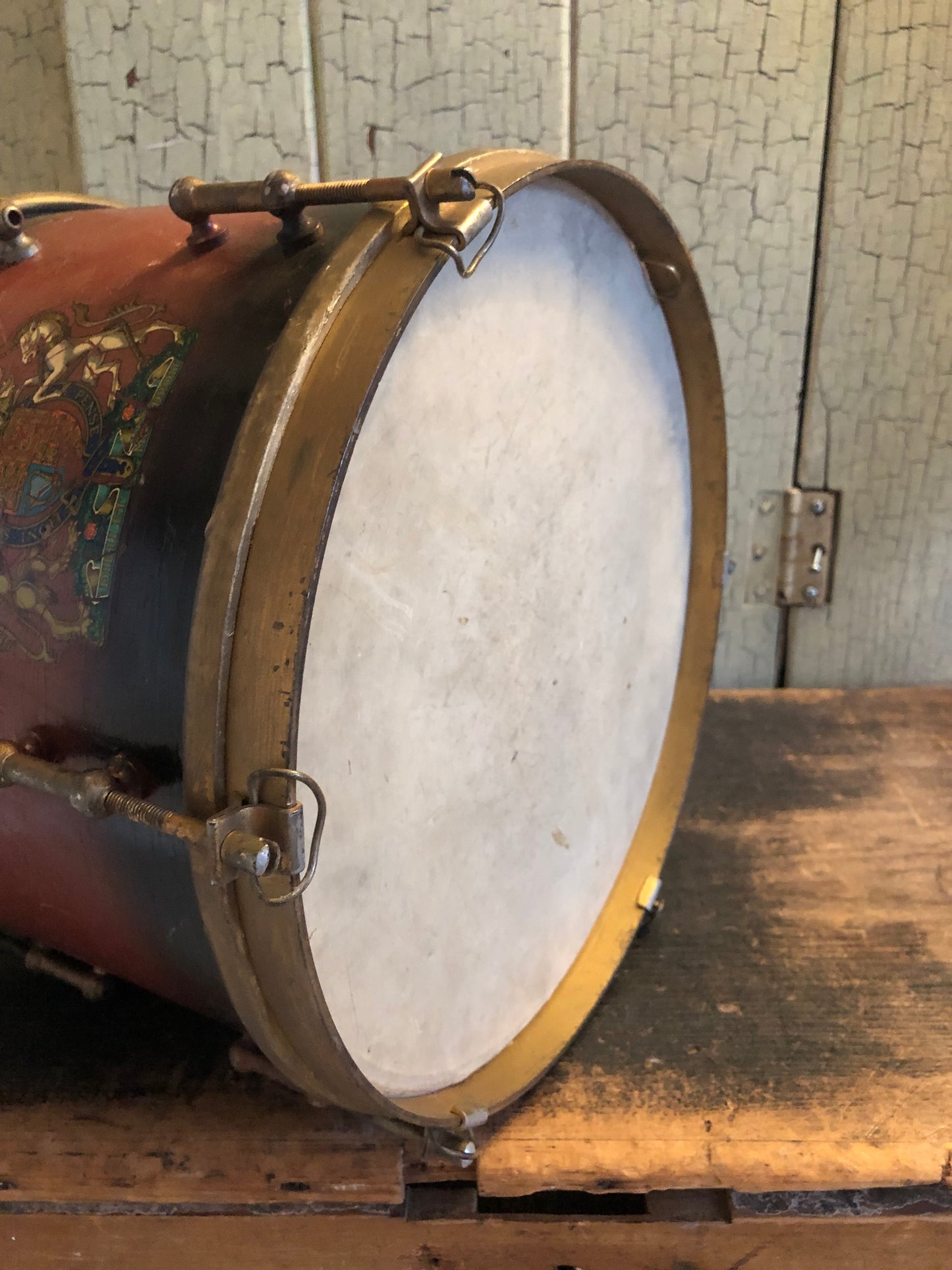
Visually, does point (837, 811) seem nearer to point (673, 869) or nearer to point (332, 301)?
point (673, 869)

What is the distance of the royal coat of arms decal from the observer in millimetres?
543

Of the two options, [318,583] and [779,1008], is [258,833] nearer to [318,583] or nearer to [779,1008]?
[318,583]

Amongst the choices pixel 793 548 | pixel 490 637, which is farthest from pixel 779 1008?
pixel 793 548

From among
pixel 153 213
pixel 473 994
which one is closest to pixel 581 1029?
pixel 473 994

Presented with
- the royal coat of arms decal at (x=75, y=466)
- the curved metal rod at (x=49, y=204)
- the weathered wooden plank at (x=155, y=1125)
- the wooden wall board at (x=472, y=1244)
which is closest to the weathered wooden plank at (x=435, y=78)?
the curved metal rod at (x=49, y=204)

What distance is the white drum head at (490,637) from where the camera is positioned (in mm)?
548

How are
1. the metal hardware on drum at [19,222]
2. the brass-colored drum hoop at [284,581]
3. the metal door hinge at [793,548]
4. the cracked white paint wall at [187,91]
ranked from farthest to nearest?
the metal door hinge at [793,548] < the cracked white paint wall at [187,91] < the metal hardware on drum at [19,222] < the brass-colored drum hoop at [284,581]

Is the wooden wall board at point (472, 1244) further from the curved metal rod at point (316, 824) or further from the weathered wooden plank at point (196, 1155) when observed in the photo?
the curved metal rod at point (316, 824)

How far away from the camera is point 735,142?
113 centimetres

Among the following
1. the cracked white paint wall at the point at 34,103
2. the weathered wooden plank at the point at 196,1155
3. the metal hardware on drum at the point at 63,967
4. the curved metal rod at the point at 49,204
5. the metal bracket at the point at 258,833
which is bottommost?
the weathered wooden plank at the point at 196,1155

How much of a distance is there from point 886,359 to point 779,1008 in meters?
0.85

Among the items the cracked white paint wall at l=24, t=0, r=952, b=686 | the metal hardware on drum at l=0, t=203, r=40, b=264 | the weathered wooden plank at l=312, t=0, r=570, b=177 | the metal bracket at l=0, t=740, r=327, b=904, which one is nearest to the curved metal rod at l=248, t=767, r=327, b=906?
the metal bracket at l=0, t=740, r=327, b=904

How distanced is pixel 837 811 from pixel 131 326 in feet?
3.06

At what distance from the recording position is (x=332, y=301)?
1.67 feet
